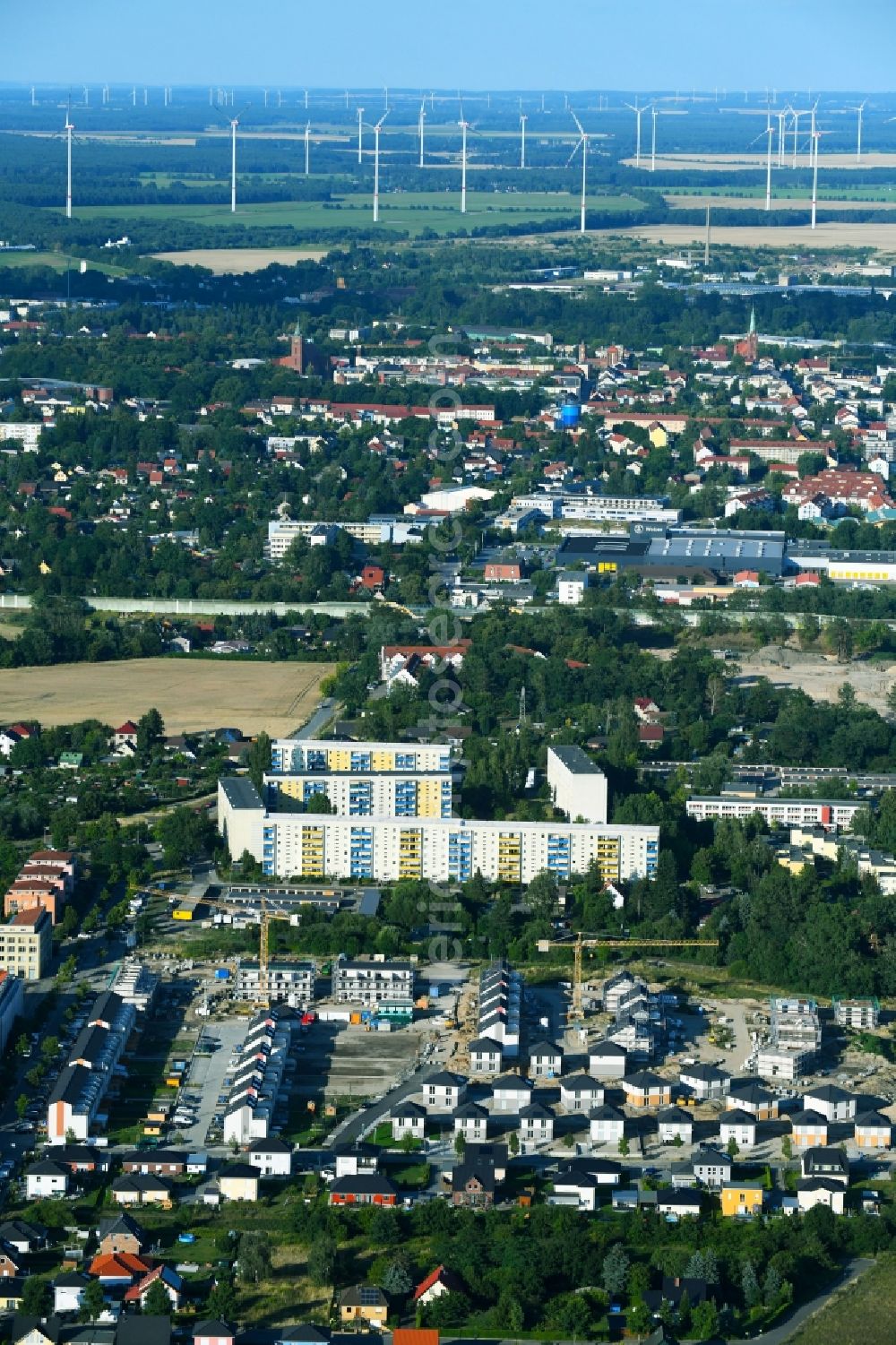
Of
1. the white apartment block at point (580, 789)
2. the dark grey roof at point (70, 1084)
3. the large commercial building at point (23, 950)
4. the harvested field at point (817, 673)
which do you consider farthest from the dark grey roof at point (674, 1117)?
the harvested field at point (817, 673)

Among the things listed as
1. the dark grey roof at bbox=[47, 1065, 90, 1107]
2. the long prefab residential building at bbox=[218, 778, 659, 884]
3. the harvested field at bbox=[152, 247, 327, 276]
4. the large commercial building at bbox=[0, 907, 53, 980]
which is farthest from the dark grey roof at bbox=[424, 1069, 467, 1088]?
the harvested field at bbox=[152, 247, 327, 276]

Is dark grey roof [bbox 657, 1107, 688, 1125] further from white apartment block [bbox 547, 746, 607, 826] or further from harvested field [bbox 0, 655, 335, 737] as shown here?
harvested field [bbox 0, 655, 335, 737]

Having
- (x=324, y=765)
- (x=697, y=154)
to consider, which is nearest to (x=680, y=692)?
(x=324, y=765)

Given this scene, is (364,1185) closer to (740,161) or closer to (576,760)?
(576,760)

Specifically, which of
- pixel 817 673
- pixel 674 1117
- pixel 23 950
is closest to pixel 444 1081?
pixel 674 1117

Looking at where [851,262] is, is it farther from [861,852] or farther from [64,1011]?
[64,1011]

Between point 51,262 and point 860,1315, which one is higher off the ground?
point 860,1315
